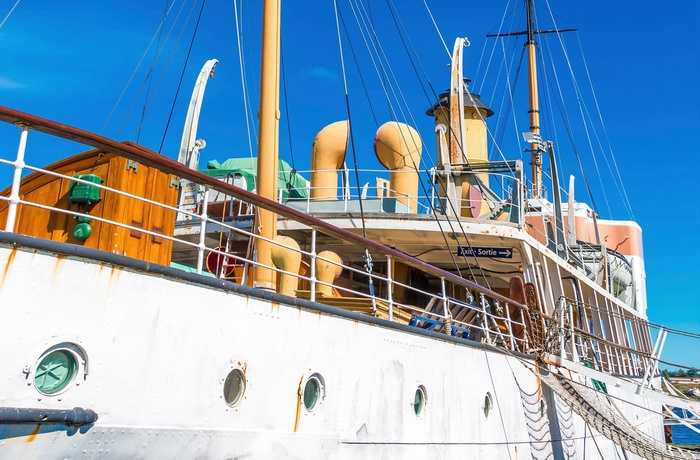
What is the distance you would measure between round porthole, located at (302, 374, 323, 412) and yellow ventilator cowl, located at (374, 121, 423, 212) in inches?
385

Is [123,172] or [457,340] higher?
[123,172]

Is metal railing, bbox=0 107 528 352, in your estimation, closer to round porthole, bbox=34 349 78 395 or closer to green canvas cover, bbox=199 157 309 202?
round porthole, bbox=34 349 78 395

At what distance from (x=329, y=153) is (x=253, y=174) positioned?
6.74ft

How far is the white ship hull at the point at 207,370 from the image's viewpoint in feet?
15.0

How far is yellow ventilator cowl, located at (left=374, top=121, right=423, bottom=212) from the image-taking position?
16.5 m

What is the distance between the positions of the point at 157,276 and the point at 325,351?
216 centimetres

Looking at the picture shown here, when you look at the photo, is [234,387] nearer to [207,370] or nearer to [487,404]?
[207,370]

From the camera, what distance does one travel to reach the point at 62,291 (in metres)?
4.73

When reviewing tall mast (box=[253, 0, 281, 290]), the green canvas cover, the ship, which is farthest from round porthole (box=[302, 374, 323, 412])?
the green canvas cover

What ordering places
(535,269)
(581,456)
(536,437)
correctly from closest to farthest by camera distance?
(536,437), (581,456), (535,269)

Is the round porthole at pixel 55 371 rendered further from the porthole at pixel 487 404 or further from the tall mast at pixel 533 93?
the tall mast at pixel 533 93

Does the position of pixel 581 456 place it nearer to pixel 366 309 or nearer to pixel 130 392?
pixel 366 309

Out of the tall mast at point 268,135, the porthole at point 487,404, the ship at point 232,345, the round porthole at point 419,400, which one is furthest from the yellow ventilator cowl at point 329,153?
the round porthole at point 419,400

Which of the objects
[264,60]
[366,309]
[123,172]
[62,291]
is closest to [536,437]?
[366,309]
